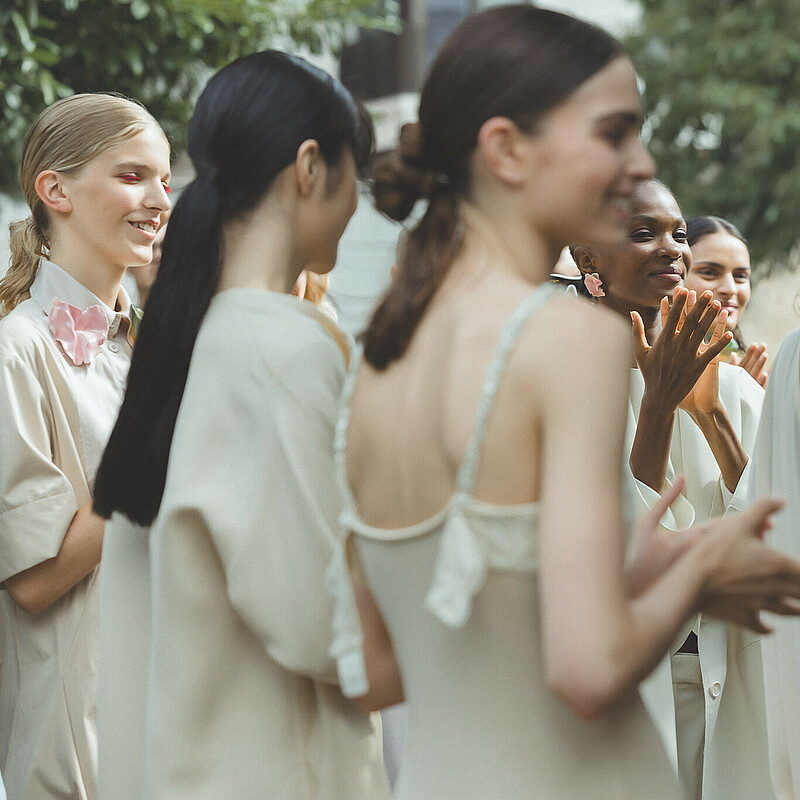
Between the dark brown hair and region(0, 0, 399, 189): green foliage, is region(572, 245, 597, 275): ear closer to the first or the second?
the dark brown hair

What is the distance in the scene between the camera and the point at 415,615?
1385 millimetres

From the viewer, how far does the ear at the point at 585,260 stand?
3.05m

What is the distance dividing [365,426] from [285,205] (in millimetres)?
496

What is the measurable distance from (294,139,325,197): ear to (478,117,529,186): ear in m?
0.43

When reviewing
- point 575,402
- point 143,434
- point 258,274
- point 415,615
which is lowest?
point 143,434

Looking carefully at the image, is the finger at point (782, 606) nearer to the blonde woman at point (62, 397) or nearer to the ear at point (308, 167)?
the ear at point (308, 167)

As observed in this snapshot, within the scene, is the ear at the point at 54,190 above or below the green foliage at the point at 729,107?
above

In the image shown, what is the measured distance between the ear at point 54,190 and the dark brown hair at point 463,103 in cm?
146

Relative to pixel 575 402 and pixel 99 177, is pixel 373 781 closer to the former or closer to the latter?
pixel 575 402

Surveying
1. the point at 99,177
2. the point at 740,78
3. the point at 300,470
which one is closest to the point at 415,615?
the point at 300,470

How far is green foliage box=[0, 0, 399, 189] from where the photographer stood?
4922mm

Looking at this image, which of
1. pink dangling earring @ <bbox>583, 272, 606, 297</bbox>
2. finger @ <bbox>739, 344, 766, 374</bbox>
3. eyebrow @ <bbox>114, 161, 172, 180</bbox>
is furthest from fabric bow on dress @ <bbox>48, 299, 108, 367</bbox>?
finger @ <bbox>739, 344, 766, 374</bbox>

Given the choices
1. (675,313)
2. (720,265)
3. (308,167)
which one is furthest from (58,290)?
(720,265)

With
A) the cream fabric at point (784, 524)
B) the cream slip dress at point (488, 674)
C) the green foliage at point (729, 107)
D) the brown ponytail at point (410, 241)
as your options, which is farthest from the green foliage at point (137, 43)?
the green foliage at point (729, 107)
